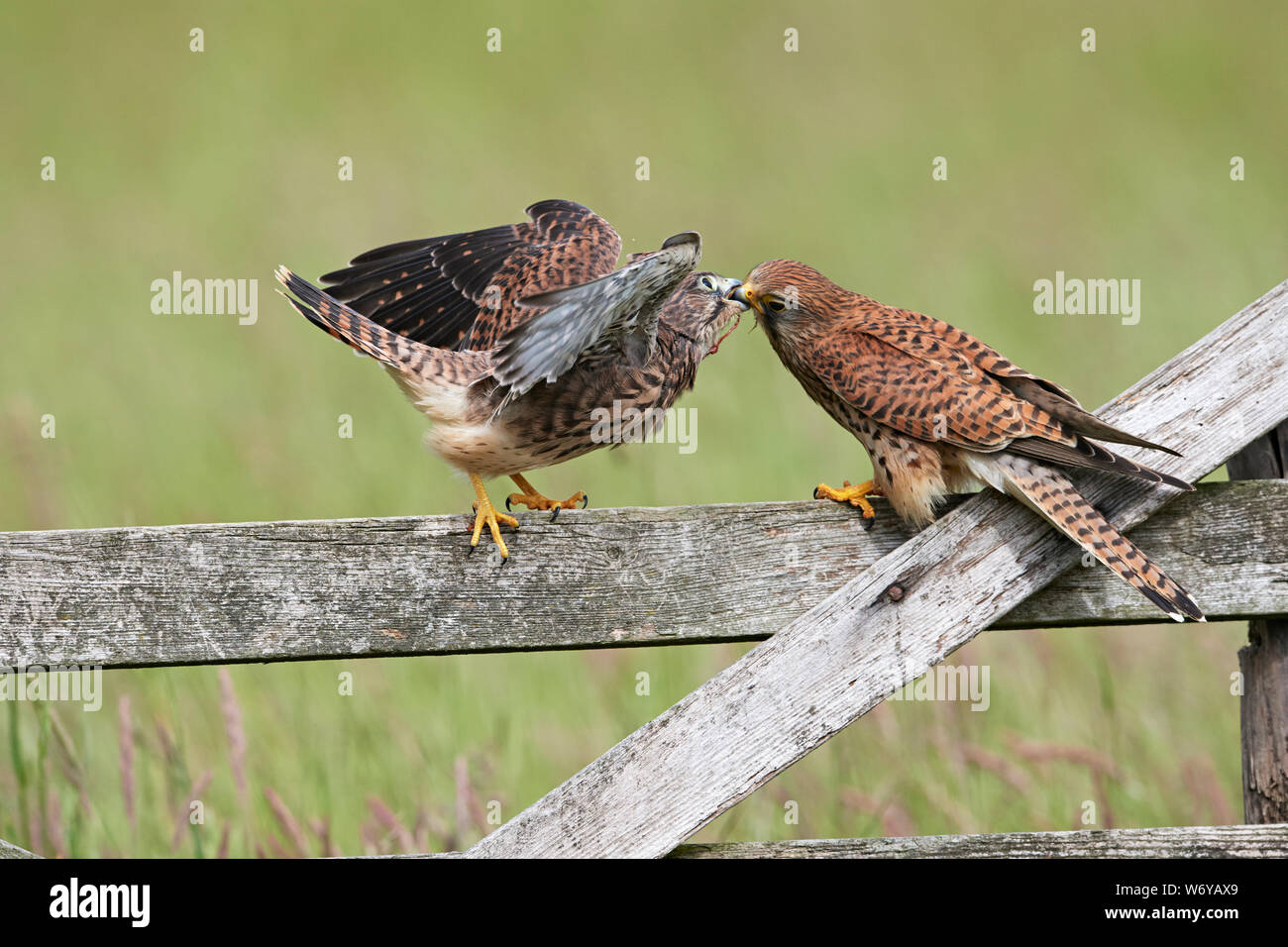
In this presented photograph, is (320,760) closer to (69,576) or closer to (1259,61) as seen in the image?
(69,576)

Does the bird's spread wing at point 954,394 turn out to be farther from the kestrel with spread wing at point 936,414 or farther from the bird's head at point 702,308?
the bird's head at point 702,308

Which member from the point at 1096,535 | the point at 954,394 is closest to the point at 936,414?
Answer: the point at 954,394

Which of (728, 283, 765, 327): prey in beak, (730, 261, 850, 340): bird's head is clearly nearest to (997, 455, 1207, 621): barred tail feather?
(730, 261, 850, 340): bird's head

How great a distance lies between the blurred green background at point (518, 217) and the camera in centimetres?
416

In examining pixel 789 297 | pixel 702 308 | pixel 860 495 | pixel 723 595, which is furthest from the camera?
pixel 702 308

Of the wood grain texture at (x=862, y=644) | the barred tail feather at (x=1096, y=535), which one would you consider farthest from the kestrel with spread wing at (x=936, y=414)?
the wood grain texture at (x=862, y=644)

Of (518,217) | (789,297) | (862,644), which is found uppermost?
(518,217)

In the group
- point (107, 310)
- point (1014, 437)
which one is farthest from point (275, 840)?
point (107, 310)

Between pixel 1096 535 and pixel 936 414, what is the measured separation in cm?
52

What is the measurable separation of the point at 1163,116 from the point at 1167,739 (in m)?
7.55

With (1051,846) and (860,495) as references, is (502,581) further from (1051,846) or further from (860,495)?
(1051,846)

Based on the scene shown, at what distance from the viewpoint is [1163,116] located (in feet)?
34.1

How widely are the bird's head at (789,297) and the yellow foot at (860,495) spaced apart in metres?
0.45

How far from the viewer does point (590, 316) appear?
265 centimetres
